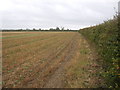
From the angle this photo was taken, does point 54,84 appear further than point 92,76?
No

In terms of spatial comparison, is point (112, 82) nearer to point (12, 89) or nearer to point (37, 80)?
point (37, 80)

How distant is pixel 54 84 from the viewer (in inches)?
183

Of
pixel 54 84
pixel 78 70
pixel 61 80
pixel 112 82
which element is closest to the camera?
pixel 112 82

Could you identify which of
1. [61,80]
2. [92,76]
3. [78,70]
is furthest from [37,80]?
[92,76]

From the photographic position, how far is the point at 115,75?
3441 mm

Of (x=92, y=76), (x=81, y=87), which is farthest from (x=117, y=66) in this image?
(x=92, y=76)

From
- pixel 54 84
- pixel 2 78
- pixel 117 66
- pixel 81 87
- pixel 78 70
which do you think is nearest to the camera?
pixel 117 66

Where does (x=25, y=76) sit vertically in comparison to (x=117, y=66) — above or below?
below

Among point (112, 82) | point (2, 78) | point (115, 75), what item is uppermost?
point (115, 75)

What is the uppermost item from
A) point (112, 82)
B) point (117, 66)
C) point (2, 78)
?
point (117, 66)

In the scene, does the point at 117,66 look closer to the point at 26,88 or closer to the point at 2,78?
the point at 26,88

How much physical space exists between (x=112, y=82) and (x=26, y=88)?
3088 mm

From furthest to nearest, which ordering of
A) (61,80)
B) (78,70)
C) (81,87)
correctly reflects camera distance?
(78,70) < (61,80) < (81,87)

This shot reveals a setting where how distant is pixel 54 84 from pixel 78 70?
5.64ft
